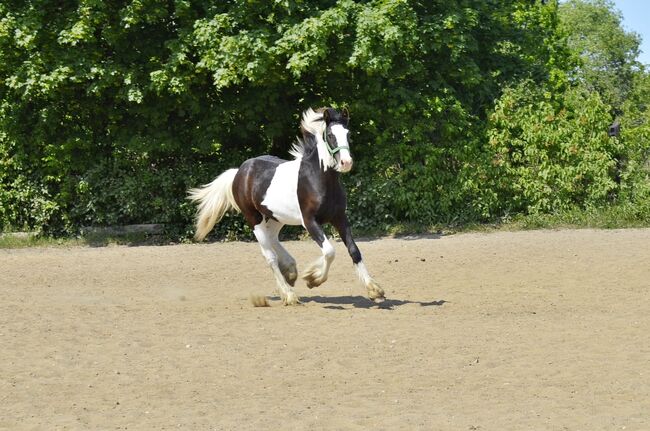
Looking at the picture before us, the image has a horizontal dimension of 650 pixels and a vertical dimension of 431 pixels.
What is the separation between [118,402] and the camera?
676cm

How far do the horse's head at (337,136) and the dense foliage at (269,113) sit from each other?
5.33 metres

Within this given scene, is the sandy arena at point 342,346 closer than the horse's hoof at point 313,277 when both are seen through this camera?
Yes

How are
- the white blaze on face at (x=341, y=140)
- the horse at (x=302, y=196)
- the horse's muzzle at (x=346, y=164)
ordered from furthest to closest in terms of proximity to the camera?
the horse at (x=302, y=196), the white blaze on face at (x=341, y=140), the horse's muzzle at (x=346, y=164)

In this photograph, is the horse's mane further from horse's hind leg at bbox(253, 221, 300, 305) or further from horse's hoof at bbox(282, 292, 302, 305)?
horse's hoof at bbox(282, 292, 302, 305)

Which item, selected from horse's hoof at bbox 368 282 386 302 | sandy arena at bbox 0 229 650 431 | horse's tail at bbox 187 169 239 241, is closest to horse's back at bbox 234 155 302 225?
horse's tail at bbox 187 169 239 241

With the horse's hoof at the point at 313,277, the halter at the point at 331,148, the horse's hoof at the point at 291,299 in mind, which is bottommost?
the horse's hoof at the point at 291,299

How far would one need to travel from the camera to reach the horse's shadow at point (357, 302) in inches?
410

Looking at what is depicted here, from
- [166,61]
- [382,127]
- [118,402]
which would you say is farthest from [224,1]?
[118,402]

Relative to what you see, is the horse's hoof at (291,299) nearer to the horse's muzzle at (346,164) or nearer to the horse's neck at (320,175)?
the horse's neck at (320,175)

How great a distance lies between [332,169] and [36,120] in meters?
8.72

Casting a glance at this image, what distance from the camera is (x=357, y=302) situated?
35.4ft

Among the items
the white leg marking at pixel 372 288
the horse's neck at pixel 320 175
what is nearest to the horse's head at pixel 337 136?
the horse's neck at pixel 320 175

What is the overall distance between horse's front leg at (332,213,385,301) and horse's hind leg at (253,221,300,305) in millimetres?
966

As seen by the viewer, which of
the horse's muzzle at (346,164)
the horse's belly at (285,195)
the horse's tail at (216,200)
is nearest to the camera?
the horse's muzzle at (346,164)
